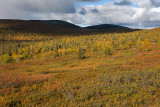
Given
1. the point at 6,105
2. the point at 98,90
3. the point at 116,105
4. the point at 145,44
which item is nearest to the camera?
the point at 116,105

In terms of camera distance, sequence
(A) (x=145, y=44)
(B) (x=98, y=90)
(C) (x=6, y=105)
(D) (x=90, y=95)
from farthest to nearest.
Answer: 1. (A) (x=145, y=44)
2. (B) (x=98, y=90)
3. (D) (x=90, y=95)
4. (C) (x=6, y=105)

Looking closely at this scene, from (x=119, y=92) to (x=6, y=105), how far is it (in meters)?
9.95

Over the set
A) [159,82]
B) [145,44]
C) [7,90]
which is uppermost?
[145,44]

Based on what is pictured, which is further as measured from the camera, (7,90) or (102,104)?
(7,90)

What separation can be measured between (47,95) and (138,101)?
26.7 feet

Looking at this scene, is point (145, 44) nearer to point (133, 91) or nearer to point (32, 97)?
point (133, 91)

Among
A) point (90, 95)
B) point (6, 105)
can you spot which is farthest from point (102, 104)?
point (6, 105)

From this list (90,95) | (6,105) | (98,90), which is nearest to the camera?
(6,105)

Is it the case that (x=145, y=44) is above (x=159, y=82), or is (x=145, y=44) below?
above

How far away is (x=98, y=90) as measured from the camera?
36.4 feet

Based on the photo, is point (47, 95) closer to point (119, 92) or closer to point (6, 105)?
point (6, 105)

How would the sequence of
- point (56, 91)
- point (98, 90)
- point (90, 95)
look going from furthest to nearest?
point (56, 91) < point (98, 90) < point (90, 95)

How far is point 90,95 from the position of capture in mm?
10406

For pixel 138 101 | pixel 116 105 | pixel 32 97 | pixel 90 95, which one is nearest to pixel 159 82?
pixel 138 101
